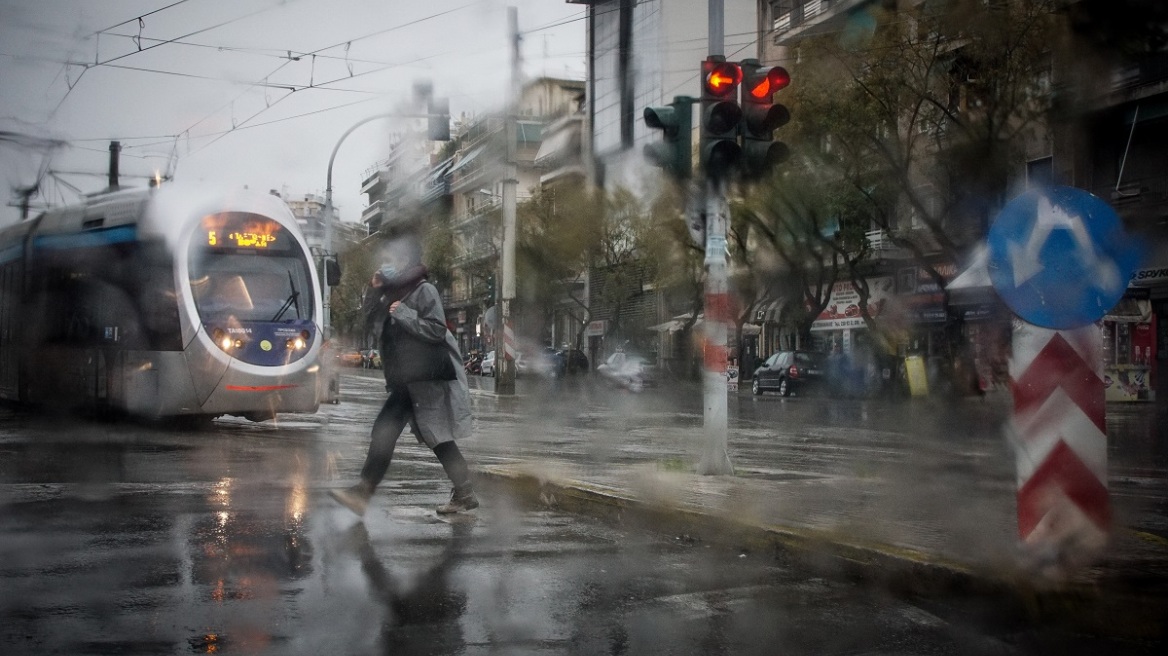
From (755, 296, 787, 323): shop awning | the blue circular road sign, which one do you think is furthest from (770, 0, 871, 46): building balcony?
the blue circular road sign

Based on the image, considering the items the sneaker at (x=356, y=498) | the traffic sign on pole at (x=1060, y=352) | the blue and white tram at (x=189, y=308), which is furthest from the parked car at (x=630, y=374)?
the traffic sign on pole at (x=1060, y=352)

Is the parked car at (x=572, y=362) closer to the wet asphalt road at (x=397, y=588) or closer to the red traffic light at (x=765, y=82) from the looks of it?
the red traffic light at (x=765, y=82)

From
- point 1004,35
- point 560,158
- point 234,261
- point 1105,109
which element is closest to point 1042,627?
point 1105,109

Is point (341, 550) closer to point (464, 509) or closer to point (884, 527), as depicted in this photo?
point (464, 509)

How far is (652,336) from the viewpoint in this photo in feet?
197

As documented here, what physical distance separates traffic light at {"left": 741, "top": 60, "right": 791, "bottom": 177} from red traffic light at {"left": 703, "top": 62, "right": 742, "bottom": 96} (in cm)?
11

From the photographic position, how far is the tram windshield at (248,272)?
51.4 feet

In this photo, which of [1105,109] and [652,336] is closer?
[1105,109]

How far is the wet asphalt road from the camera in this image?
15.7 ft

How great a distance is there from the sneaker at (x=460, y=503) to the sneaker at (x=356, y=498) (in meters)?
0.53

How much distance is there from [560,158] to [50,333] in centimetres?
2915

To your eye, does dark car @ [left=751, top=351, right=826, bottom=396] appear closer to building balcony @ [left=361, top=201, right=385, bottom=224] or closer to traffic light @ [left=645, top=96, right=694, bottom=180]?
building balcony @ [left=361, top=201, right=385, bottom=224]

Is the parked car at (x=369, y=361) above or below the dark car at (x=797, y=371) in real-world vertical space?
above

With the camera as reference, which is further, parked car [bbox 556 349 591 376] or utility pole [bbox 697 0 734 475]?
parked car [bbox 556 349 591 376]
